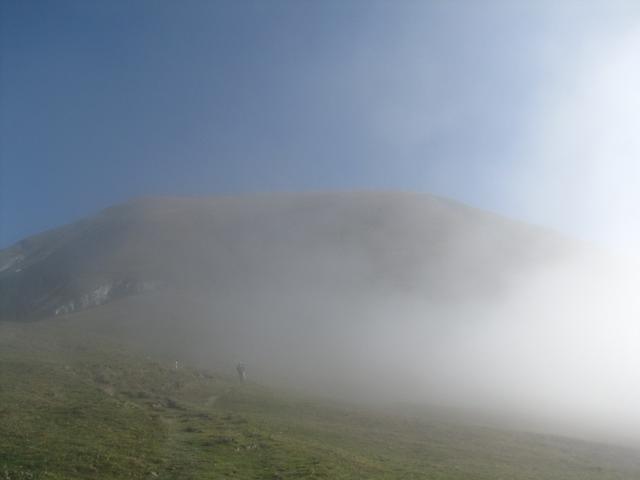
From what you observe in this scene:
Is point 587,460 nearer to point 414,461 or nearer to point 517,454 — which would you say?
point 517,454

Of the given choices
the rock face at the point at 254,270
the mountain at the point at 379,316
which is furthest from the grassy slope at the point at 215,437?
the rock face at the point at 254,270

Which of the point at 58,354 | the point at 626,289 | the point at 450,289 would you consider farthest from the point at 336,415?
the point at 626,289

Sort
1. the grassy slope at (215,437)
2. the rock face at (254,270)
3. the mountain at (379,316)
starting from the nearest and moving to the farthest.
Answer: the grassy slope at (215,437), the mountain at (379,316), the rock face at (254,270)

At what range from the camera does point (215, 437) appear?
34.3m

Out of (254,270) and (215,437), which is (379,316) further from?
(215,437)

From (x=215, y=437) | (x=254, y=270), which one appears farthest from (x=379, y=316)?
(x=215, y=437)

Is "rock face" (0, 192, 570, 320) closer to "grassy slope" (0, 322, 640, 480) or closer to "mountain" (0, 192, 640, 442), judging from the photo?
"mountain" (0, 192, 640, 442)

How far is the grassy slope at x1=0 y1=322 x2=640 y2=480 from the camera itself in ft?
87.8

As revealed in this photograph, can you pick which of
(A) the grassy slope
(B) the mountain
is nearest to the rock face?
(B) the mountain

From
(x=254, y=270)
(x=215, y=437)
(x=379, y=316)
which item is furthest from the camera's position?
(x=254, y=270)

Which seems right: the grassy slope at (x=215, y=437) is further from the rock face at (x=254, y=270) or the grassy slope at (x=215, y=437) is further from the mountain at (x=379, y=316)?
the rock face at (x=254, y=270)

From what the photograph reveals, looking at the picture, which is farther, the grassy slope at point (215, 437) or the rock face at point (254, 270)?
the rock face at point (254, 270)

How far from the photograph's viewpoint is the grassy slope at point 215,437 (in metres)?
26.8

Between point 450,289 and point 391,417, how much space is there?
394 feet
